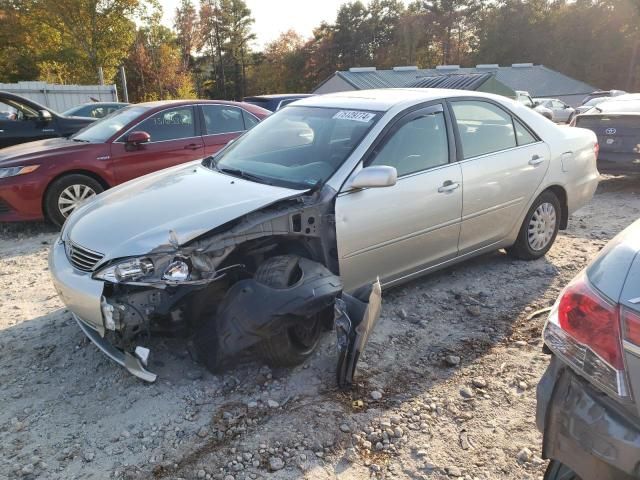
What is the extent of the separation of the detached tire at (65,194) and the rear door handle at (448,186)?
444cm

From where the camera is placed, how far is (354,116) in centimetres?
390

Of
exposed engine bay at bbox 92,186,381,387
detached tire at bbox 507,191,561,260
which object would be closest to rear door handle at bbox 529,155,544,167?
detached tire at bbox 507,191,561,260

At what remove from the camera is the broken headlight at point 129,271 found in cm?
283

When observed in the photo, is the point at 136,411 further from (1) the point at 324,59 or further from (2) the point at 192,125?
(1) the point at 324,59

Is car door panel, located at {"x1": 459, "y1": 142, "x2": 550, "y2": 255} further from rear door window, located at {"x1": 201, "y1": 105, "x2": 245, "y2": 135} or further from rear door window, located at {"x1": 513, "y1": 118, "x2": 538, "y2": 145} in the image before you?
rear door window, located at {"x1": 201, "y1": 105, "x2": 245, "y2": 135}

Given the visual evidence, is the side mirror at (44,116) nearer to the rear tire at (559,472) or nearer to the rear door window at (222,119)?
the rear door window at (222,119)

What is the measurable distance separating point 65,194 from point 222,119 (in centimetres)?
237

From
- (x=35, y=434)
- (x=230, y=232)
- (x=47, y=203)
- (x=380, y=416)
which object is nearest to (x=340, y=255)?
(x=230, y=232)

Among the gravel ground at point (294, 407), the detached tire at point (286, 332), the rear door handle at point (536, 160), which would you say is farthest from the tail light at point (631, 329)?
the rear door handle at point (536, 160)

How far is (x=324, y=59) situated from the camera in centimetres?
5569

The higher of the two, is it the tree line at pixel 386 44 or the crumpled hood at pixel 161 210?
the tree line at pixel 386 44

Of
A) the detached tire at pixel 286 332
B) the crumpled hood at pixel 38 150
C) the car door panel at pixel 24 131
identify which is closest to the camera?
the detached tire at pixel 286 332

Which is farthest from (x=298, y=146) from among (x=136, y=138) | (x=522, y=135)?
(x=136, y=138)

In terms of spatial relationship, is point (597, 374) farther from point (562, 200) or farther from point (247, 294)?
point (562, 200)
